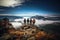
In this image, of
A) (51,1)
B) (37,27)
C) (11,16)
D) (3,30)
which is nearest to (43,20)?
(37,27)

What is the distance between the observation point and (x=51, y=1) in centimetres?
229

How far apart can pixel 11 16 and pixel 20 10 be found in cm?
18

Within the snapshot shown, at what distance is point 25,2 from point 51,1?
440 millimetres

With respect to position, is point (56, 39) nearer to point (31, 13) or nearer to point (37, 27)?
point (37, 27)

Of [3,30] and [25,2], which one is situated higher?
Result: [25,2]

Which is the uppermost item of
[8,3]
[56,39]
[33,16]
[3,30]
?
[8,3]

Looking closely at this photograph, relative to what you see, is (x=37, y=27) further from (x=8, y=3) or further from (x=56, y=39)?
(x=8, y=3)

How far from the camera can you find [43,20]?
226 cm

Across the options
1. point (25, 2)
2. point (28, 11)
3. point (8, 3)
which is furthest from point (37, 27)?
point (8, 3)

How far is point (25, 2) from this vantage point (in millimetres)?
2258

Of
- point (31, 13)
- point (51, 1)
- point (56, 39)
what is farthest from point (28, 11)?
point (56, 39)

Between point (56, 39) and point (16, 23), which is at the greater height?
point (16, 23)

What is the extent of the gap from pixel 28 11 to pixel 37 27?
303 millimetres

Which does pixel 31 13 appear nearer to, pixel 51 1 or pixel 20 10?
pixel 20 10
